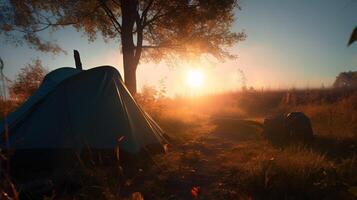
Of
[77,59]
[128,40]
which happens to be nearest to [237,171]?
[77,59]

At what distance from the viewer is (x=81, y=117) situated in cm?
655

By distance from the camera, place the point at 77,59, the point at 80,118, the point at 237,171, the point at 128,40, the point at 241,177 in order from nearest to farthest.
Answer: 1. the point at 241,177
2. the point at 237,171
3. the point at 80,118
4. the point at 77,59
5. the point at 128,40

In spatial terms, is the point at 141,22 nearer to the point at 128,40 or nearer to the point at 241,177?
the point at 128,40

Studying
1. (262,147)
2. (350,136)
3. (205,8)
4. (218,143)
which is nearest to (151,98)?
(205,8)

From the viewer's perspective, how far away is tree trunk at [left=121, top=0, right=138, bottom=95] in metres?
12.8

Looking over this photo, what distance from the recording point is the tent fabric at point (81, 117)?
629 cm

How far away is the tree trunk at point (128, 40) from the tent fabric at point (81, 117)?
18.7 ft

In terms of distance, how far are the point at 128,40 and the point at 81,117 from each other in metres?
6.95

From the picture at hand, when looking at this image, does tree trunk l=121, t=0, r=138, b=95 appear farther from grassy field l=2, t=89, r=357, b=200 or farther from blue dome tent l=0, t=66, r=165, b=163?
blue dome tent l=0, t=66, r=165, b=163

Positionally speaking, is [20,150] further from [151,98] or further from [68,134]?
[151,98]

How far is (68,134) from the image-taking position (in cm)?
633

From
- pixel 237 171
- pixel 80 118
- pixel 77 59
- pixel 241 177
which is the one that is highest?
pixel 77 59

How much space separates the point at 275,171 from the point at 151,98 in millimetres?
9895

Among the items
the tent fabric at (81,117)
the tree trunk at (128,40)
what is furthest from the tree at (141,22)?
the tent fabric at (81,117)
